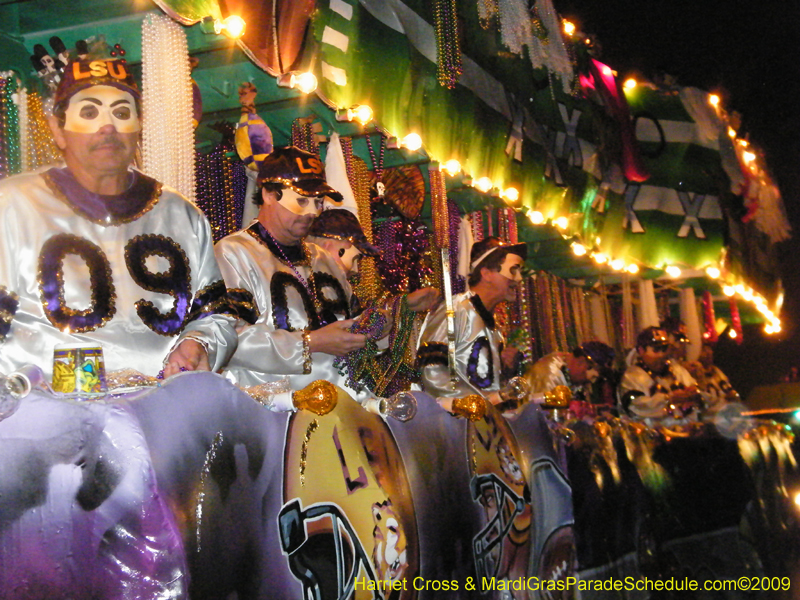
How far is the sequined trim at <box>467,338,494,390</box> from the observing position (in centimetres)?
491

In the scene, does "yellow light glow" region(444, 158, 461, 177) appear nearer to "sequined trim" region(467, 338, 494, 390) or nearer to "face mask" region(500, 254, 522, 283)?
"face mask" region(500, 254, 522, 283)

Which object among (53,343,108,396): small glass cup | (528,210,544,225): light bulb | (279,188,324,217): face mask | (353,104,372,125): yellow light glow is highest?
(353,104,372,125): yellow light glow

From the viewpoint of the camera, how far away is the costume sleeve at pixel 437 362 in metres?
4.44

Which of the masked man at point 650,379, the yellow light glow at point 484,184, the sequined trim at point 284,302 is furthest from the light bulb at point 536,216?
the sequined trim at point 284,302

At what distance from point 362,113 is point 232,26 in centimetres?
125

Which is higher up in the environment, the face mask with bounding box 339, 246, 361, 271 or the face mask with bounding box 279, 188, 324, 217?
the face mask with bounding box 279, 188, 324, 217

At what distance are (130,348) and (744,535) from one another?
3.45m

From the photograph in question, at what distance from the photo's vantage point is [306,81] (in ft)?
12.9

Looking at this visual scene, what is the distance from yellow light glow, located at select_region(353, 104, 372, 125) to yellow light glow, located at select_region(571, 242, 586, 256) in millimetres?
4078

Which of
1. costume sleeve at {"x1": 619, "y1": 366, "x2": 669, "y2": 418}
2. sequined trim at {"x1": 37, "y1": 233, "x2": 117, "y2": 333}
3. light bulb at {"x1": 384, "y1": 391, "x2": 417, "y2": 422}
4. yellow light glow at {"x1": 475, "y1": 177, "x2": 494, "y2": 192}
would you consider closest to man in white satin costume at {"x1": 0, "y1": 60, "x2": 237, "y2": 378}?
sequined trim at {"x1": 37, "y1": 233, "x2": 117, "y2": 333}

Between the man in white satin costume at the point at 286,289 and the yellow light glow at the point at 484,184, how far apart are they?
2.38m

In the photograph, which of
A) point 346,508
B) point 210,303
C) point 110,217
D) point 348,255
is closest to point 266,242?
point 348,255

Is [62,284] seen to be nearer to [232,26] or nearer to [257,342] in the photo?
[257,342]

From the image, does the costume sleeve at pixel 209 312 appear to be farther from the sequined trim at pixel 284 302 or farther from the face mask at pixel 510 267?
the face mask at pixel 510 267
